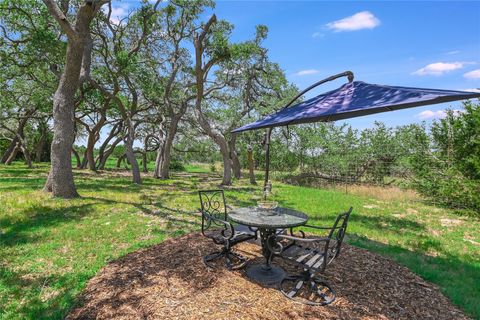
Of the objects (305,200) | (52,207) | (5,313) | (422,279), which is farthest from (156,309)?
(305,200)

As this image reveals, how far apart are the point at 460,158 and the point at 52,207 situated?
500 inches

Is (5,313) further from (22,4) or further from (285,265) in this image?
(22,4)

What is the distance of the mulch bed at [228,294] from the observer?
2656 millimetres

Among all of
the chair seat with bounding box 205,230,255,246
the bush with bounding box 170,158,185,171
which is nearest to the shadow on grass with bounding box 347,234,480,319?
the chair seat with bounding box 205,230,255,246

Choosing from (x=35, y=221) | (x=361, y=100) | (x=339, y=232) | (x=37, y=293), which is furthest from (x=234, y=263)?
(x=35, y=221)

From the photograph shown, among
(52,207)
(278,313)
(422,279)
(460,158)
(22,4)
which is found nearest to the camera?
(278,313)

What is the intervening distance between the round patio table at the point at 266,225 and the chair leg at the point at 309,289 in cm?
18

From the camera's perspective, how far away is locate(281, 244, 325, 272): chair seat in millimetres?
2984

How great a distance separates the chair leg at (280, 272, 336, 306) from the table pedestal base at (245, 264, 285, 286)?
0.13m

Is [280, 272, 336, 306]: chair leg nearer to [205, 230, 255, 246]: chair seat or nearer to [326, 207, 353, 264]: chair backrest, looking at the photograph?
[326, 207, 353, 264]: chair backrest

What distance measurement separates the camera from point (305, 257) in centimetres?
325

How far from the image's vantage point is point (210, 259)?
3.78 m

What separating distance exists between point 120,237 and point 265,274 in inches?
118

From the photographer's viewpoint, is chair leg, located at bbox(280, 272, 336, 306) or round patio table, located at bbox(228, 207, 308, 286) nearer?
chair leg, located at bbox(280, 272, 336, 306)
